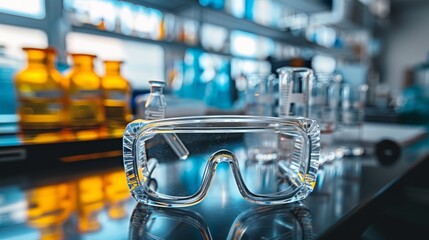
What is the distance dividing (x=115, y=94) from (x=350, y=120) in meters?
0.64

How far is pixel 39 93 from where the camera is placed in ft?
2.05

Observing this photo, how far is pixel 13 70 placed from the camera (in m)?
0.90

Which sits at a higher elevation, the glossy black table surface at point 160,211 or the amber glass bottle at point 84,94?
the amber glass bottle at point 84,94

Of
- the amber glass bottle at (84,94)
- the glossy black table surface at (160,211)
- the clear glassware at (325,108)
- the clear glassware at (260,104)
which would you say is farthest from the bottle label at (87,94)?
the clear glassware at (325,108)

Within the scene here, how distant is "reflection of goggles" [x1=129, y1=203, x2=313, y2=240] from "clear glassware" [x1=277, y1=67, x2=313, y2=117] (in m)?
0.19

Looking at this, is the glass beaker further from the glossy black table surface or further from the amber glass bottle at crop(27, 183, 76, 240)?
the amber glass bottle at crop(27, 183, 76, 240)

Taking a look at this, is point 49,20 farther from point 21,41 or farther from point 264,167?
point 264,167

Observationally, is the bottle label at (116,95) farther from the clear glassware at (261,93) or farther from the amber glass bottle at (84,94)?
the clear glassware at (261,93)

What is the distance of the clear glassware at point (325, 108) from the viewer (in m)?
0.56

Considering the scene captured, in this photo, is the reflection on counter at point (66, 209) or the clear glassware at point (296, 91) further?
the clear glassware at point (296, 91)

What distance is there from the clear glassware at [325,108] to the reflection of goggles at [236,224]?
26 cm

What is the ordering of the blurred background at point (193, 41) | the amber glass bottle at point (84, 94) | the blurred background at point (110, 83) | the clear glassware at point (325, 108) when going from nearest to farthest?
the blurred background at point (110, 83), the clear glassware at point (325, 108), the amber glass bottle at point (84, 94), the blurred background at point (193, 41)

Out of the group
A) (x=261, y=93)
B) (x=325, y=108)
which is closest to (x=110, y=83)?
(x=261, y=93)

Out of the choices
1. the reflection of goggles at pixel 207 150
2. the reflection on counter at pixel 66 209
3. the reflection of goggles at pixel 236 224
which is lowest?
the reflection on counter at pixel 66 209
